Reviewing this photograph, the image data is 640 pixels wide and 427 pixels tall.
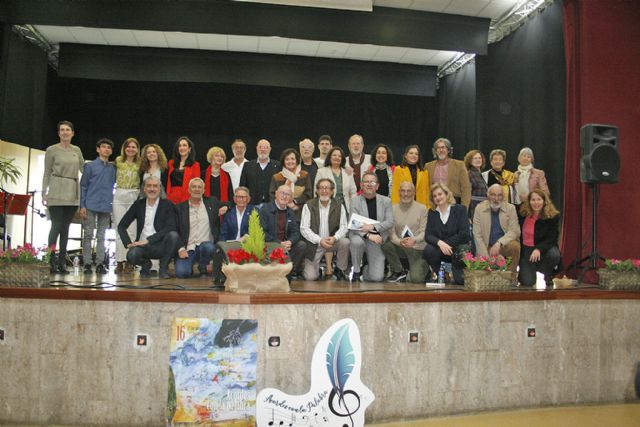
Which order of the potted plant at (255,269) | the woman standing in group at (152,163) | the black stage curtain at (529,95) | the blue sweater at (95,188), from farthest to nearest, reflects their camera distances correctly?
the black stage curtain at (529,95), the woman standing in group at (152,163), the blue sweater at (95,188), the potted plant at (255,269)

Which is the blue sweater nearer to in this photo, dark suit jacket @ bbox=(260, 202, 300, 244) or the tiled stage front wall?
dark suit jacket @ bbox=(260, 202, 300, 244)

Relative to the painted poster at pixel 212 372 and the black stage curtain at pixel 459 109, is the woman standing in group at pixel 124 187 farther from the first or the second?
the black stage curtain at pixel 459 109

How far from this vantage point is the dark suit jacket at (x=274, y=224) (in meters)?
4.93

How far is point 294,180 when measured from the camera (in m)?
5.59

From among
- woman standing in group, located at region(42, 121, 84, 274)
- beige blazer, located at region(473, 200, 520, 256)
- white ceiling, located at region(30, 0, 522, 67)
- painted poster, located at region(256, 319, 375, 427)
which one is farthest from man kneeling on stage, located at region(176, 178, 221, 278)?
white ceiling, located at region(30, 0, 522, 67)

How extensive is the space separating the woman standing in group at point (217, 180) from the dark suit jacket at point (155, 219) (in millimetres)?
743

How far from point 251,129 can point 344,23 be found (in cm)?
337

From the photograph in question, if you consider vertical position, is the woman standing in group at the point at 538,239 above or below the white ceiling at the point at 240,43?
below

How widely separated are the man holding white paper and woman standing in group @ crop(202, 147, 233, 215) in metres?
1.71

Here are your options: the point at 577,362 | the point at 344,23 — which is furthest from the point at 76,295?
the point at 344,23

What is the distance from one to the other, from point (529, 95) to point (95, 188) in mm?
5633

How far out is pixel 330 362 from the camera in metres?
3.38

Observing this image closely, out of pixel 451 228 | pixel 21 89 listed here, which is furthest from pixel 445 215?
pixel 21 89

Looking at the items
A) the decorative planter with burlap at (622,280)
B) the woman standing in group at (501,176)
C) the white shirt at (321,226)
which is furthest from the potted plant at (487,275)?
the woman standing in group at (501,176)
